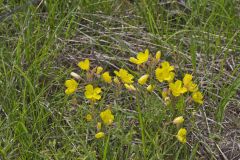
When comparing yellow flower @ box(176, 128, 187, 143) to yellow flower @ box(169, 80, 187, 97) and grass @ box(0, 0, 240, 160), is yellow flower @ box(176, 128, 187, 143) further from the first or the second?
yellow flower @ box(169, 80, 187, 97)

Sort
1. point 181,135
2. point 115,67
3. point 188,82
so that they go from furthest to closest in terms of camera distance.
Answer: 1. point 115,67
2. point 188,82
3. point 181,135

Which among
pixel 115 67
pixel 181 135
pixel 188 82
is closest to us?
pixel 181 135

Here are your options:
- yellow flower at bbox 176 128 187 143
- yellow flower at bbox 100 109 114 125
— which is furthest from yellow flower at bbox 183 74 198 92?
yellow flower at bbox 100 109 114 125

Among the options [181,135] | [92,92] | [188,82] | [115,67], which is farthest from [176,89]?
[115,67]

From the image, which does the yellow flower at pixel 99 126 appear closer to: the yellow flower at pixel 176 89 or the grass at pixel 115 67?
the grass at pixel 115 67

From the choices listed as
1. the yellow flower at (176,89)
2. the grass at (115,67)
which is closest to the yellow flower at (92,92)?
the grass at (115,67)

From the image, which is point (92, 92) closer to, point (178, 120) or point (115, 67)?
point (178, 120)

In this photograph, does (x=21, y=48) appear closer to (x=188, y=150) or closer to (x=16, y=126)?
(x=16, y=126)

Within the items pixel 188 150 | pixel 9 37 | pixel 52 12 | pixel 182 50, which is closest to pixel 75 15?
pixel 52 12
